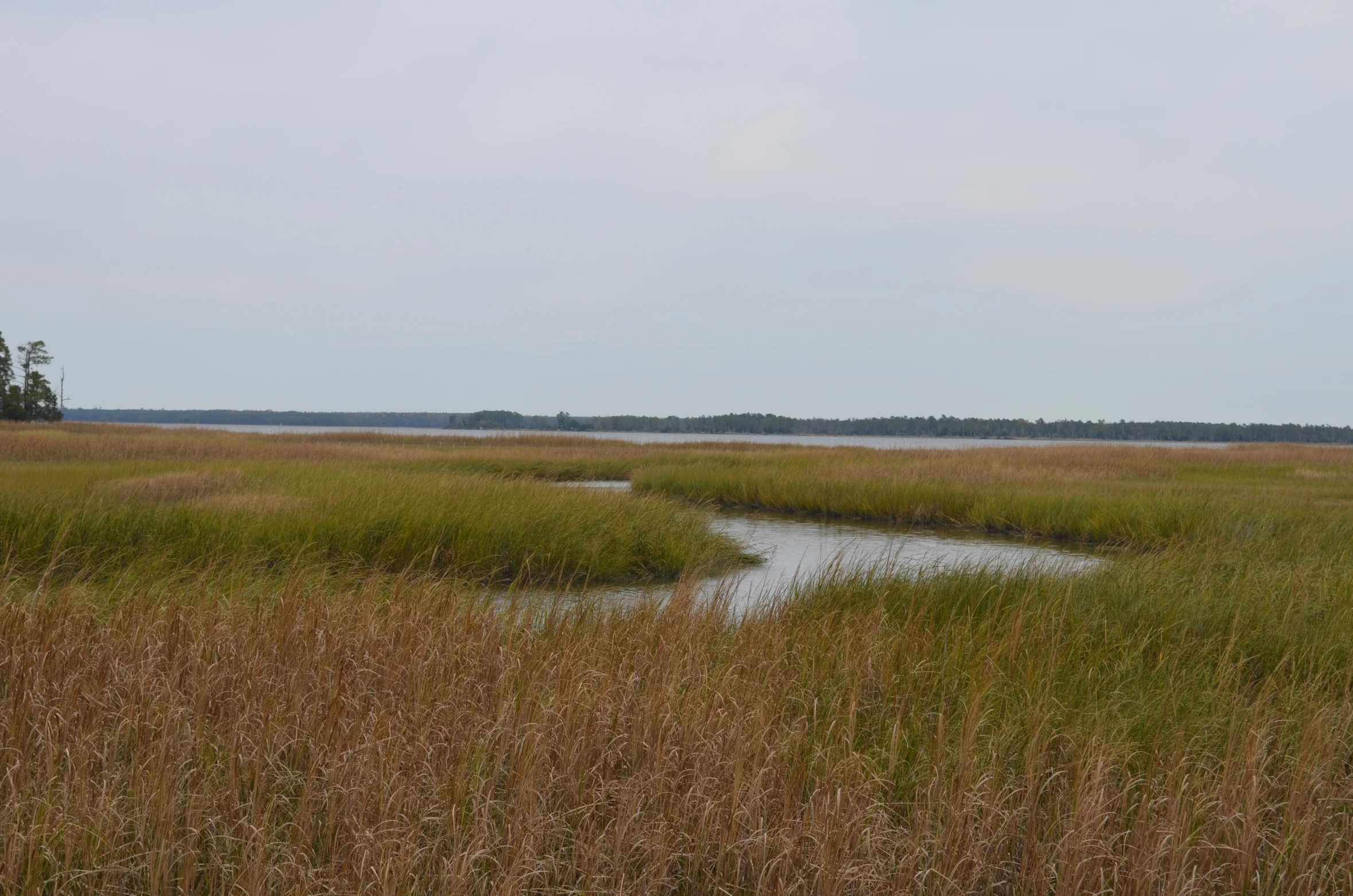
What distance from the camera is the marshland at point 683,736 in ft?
10.8

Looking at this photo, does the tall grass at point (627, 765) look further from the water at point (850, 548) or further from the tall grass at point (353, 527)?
the water at point (850, 548)

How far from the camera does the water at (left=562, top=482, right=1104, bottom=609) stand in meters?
10.9

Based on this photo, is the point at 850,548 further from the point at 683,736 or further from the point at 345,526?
the point at 683,736

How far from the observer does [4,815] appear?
127 inches

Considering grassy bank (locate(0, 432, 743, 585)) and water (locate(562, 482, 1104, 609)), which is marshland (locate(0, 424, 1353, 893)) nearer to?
grassy bank (locate(0, 432, 743, 585))

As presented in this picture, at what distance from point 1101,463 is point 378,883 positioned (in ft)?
105

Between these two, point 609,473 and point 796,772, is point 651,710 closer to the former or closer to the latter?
point 796,772

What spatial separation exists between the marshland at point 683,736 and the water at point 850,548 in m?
2.22

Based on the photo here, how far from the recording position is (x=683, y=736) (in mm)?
4062

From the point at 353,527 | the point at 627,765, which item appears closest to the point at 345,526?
the point at 353,527

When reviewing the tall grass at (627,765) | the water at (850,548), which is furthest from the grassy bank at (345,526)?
the tall grass at (627,765)

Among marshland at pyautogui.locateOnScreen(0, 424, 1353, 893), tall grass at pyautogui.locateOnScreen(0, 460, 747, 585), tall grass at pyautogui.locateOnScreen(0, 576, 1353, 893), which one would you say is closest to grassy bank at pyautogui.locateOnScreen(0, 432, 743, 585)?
tall grass at pyautogui.locateOnScreen(0, 460, 747, 585)

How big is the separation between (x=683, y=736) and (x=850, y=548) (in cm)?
1084

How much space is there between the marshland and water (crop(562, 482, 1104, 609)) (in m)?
2.22
